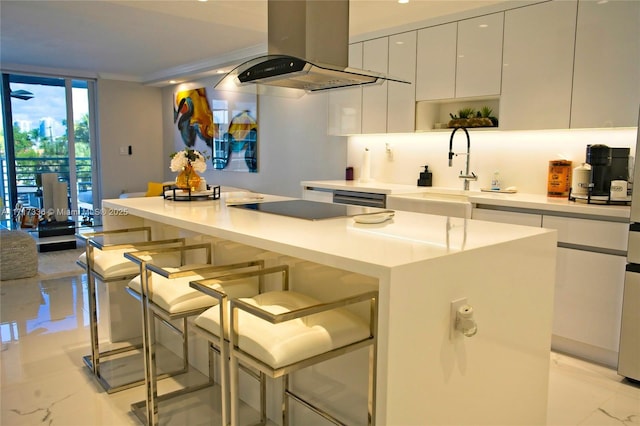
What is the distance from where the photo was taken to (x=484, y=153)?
4.27 metres

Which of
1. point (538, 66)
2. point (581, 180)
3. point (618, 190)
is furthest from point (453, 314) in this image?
point (538, 66)

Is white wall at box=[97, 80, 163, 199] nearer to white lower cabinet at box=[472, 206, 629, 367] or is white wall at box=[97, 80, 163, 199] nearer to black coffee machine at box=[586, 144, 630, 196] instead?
white lower cabinet at box=[472, 206, 629, 367]

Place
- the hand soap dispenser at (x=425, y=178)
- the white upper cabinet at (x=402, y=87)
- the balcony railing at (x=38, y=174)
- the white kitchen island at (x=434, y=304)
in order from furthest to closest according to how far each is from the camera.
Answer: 1. the balcony railing at (x=38, y=174)
2. the hand soap dispenser at (x=425, y=178)
3. the white upper cabinet at (x=402, y=87)
4. the white kitchen island at (x=434, y=304)

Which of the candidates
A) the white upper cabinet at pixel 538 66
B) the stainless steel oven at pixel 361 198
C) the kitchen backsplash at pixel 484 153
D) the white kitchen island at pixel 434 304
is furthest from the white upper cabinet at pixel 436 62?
the white kitchen island at pixel 434 304

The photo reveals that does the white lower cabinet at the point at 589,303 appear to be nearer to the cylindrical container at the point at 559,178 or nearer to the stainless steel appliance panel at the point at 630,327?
the stainless steel appliance panel at the point at 630,327

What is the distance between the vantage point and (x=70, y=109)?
802 cm

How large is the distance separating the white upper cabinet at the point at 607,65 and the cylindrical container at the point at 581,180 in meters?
0.31

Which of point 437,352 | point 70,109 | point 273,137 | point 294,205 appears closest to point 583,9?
point 294,205

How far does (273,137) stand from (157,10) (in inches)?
96.3

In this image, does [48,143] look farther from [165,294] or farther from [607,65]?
[607,65]

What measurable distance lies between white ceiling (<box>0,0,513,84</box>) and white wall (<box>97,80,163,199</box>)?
2.95 feet

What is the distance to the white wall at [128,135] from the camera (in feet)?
27.1

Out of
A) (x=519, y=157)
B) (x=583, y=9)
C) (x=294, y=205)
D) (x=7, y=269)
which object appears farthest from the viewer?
(x=7, y=269)

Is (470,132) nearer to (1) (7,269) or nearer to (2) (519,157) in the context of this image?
(2) (519,157)
